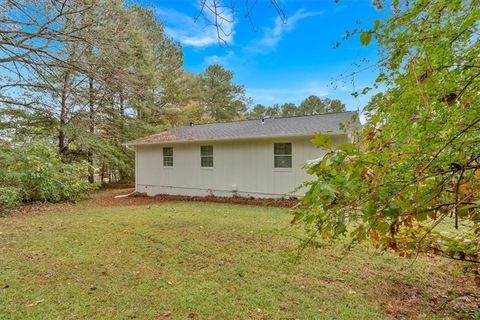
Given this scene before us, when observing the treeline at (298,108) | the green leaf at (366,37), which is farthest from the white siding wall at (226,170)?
the treeline at (298,108)

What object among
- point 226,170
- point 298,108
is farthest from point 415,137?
point 298,108

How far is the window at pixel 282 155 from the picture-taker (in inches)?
400

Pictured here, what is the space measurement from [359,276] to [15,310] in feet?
13.2

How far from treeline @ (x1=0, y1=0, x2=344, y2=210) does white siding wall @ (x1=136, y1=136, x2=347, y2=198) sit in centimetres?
263

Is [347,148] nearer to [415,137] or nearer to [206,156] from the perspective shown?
[415,137]

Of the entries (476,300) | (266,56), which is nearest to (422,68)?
(266,56)

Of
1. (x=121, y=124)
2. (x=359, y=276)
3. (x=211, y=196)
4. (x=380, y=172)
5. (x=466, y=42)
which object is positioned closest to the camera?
(x=466, y=42)

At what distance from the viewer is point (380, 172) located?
3.99ft

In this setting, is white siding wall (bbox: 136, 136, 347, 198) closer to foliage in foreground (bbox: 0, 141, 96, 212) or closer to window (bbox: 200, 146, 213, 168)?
window (bbox: 200, 146, 213, 168)

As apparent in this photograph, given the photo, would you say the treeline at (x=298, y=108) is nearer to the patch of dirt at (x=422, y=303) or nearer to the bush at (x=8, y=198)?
the bush at (x=8, y=198)

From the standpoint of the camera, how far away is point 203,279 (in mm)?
3637

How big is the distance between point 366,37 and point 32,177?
11221 millimetres

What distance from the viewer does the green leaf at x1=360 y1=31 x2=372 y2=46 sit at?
119 centimetres

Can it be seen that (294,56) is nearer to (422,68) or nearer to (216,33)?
(216,33)
